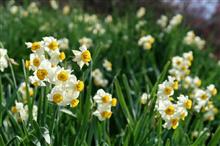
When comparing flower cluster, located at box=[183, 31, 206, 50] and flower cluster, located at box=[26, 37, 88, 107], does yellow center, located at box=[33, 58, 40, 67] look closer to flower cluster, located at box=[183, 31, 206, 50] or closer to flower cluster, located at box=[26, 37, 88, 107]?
flower cluster, located at box=[26, 37, 88, 107]

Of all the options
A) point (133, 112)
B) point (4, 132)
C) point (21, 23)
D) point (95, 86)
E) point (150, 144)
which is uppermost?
point (21, 23)

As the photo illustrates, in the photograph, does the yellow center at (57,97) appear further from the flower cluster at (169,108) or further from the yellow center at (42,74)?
the flower cluster at (169,108)

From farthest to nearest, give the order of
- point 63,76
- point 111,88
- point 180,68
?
point 180,68, point 111,88, point 63,76

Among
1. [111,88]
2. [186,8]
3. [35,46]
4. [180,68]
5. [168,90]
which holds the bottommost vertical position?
[168,90]

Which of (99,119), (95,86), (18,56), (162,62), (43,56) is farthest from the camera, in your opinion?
(162,62)

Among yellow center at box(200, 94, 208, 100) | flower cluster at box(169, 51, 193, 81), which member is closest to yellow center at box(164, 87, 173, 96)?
yellow center at box(200, 94, 208, 100)

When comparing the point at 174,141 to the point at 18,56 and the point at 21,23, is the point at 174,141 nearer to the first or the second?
the point at 18,56

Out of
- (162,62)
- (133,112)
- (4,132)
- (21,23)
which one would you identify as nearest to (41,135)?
(4,132)

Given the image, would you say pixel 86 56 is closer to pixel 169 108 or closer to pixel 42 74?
pixel 42 74

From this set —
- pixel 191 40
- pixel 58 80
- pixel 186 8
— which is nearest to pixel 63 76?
pixel 58 80

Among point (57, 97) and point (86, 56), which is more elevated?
point (86, 56)

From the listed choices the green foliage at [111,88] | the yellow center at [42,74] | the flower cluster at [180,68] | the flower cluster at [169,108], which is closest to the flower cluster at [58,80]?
the yellow center at [42,74]
